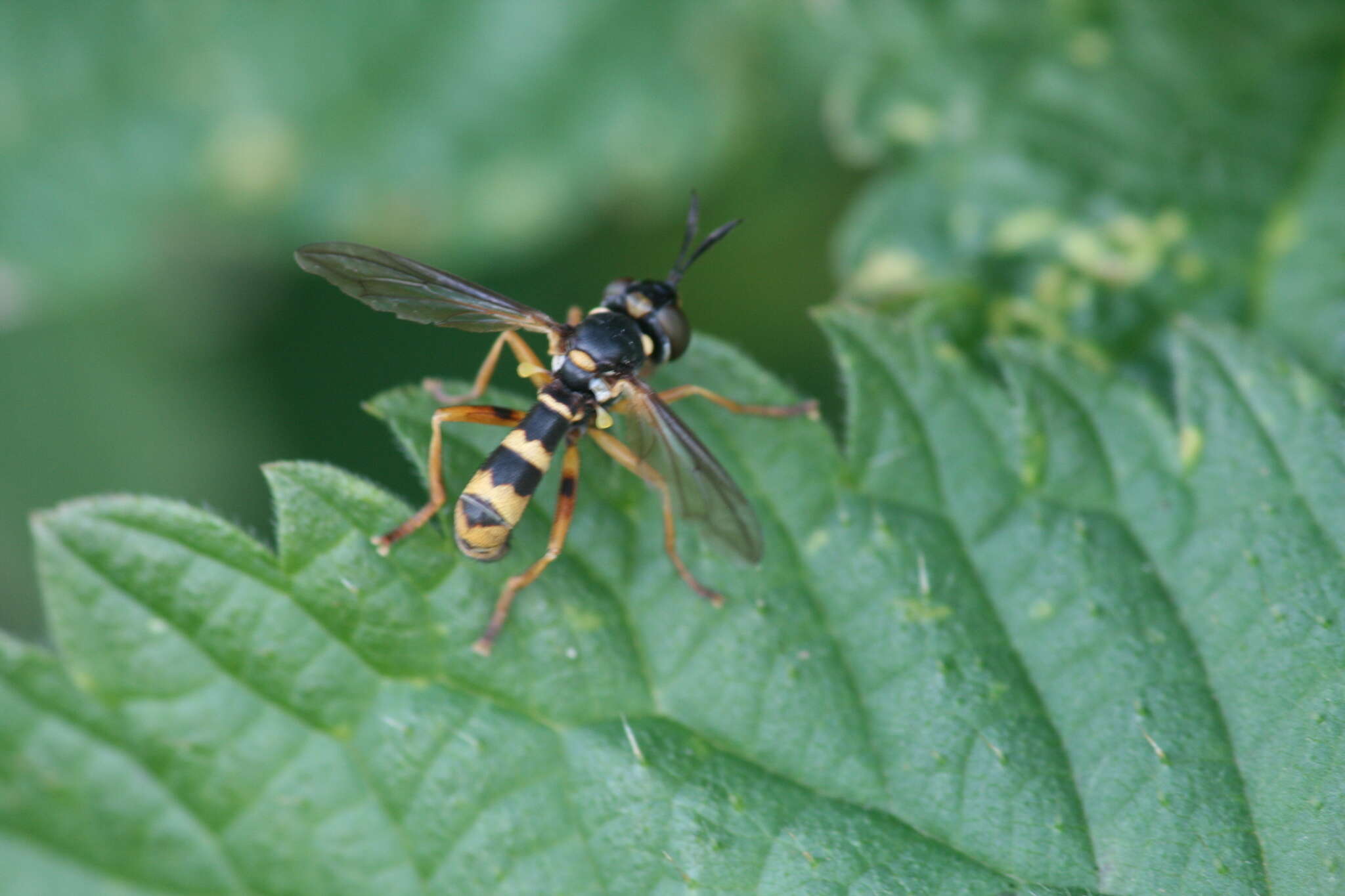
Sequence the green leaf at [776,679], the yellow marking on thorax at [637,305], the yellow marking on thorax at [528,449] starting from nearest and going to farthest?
Answer: the green leaf at [776,679], the yellow marking on thorax at [528,449], the yellow marking on thorax at [637,305]

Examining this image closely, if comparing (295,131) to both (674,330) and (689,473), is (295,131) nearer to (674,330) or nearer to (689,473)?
(674,330)

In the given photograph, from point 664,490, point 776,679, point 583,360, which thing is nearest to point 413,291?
point 583,360

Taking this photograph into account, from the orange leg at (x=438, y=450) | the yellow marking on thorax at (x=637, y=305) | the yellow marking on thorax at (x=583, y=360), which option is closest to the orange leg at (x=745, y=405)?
the yellow marking on thorax at (x=583, y=360)

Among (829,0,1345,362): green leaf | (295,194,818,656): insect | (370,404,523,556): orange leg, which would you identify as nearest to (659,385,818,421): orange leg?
(295,194,818,656): insect

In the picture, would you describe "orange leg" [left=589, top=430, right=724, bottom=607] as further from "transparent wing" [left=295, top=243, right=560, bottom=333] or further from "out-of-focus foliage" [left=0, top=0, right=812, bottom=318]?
"out-of-focus foliage" [left=0, top=0, right=812, bottom=318]

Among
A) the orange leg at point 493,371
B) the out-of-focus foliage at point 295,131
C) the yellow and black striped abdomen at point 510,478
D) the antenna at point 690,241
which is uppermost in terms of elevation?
the out-of-focus foliage at point 295,131

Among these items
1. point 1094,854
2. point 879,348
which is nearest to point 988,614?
point 1094,854

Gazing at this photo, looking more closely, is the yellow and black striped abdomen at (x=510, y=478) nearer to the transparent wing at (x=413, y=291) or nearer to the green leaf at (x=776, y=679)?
the green leaf at (x=776, y=679)

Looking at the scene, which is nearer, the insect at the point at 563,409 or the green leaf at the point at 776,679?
the green leaf at the point at 776,679
